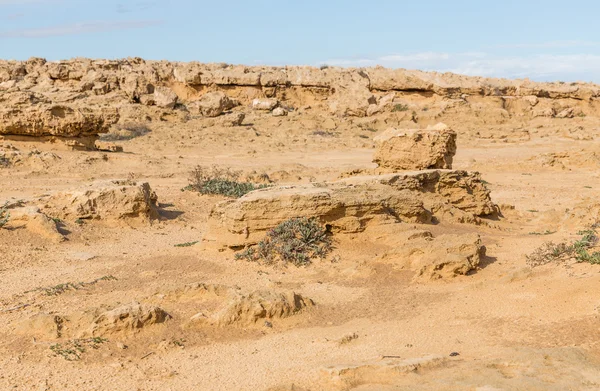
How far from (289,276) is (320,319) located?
1.62 meters

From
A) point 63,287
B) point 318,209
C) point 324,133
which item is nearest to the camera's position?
point 63,287

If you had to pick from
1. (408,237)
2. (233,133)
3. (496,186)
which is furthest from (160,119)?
(408,237)

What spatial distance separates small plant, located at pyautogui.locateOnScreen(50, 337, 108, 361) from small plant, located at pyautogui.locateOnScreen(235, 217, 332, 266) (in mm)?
3030

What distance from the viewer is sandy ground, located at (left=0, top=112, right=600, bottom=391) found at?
15.9 ft

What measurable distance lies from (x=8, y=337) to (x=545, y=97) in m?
31.4

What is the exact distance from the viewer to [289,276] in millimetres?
8164

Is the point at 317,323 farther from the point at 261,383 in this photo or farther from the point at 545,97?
the point at 545,97

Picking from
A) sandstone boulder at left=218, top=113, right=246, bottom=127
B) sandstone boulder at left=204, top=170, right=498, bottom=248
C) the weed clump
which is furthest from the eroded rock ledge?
sandstone boulder at left=204, top=170, right=498, bottom=248

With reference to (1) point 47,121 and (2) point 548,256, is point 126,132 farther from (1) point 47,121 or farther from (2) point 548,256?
(2) point 548,256

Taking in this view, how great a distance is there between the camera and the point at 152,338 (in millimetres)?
5992

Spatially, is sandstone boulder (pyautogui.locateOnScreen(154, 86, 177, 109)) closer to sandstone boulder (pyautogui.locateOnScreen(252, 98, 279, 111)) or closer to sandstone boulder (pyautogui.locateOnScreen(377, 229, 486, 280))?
sandstone boulder (pyautogui.locateOnScreen(252, 98, 279, 111))

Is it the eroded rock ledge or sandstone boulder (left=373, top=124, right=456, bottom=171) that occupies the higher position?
the eroded rock ledge

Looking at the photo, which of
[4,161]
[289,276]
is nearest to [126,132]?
[4,161]

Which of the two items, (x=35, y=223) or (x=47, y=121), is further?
(x=47, y=121)
